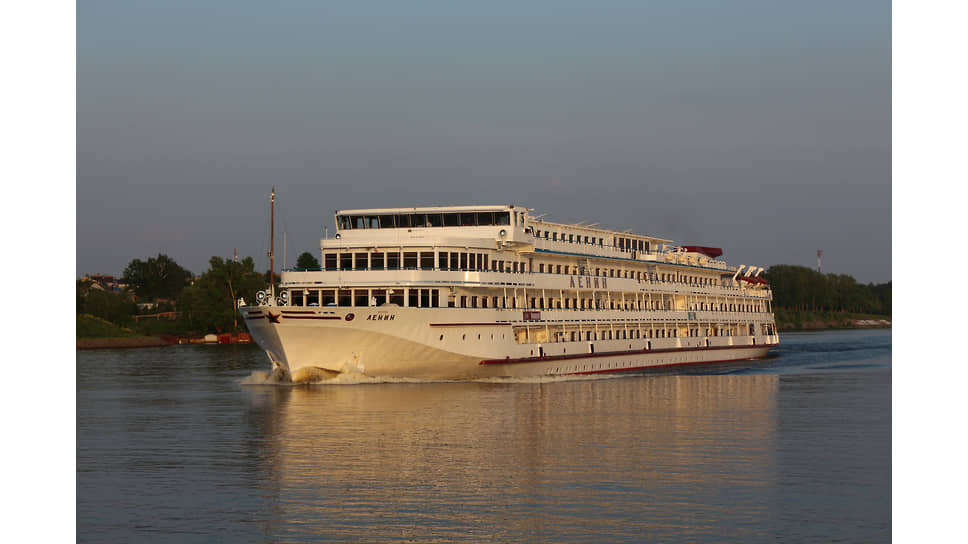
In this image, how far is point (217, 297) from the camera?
137m

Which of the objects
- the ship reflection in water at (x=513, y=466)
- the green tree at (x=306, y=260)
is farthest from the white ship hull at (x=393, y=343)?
the green tree at (x=306, y=260)

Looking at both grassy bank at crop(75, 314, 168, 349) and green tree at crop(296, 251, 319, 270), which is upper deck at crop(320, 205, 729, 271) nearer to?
grassy bank at crop(75, 314, 168, 349)

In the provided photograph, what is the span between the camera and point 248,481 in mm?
25703

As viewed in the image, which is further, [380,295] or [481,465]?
[380,295]

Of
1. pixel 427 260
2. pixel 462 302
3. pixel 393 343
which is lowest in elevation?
pixel 393 343

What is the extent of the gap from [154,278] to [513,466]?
6554 inches

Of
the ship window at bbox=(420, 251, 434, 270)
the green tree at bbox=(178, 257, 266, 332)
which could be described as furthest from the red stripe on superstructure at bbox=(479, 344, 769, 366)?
the green tree at bbox=(178, 257, 266, 332)

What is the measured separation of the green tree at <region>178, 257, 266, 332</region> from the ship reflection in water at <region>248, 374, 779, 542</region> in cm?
9390

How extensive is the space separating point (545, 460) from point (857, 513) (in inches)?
342

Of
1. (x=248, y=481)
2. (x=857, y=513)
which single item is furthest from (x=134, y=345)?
(x=857, y=513)

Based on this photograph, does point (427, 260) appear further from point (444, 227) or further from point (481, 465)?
point (481, 465)

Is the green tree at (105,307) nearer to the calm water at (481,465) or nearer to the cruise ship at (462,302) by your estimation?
the cruise ship at (462,302)

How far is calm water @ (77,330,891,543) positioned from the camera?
21.2 m

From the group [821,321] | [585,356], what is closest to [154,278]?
[821,321]
